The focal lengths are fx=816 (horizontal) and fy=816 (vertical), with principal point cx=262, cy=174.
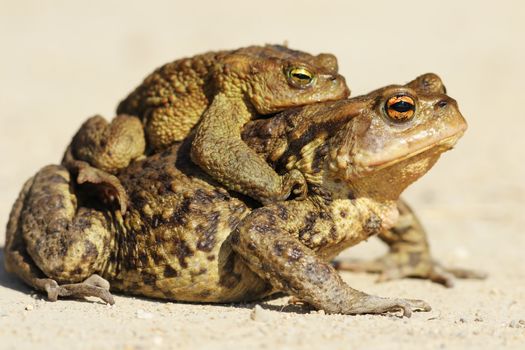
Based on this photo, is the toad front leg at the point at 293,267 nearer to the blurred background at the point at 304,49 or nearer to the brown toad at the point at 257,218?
the brown toad at the point at 257,218

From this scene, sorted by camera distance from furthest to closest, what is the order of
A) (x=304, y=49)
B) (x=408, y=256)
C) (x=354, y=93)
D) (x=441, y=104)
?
(x=304, y=49) < (x=354, y=93) < (x=408, y=256) < (x=441, y=104)

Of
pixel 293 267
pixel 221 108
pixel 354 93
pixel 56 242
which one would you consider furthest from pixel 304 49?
pixel 293 267

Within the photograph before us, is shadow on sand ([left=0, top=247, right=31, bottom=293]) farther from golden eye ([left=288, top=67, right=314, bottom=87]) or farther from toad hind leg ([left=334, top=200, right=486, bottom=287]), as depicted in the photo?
toad hind leg ([left=334, top=200, right=486, bottom=287])

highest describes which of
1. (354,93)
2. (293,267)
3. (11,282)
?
(354,93)

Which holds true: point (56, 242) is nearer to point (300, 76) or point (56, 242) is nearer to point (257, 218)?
point (257, 218)

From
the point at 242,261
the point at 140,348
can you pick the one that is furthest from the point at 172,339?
the point at 242,261

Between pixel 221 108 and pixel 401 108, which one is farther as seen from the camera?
pixel 221 108

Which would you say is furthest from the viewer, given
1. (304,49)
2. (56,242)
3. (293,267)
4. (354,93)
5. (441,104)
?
(304,49)
